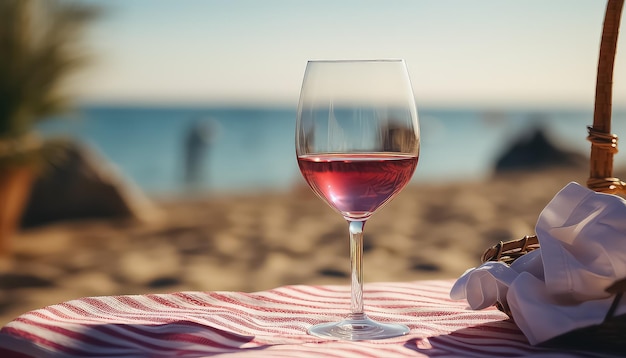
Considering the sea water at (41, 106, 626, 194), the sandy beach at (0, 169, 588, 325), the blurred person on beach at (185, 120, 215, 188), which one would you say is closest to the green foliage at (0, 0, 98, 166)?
the sea water at (41, 106, 626, 194)

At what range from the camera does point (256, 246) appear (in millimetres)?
5547

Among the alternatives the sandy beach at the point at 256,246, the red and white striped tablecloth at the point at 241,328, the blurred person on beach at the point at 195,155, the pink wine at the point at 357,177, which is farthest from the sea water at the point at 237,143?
the pink wine at the point at 357,177

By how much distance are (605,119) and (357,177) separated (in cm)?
46

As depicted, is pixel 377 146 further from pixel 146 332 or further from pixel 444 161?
pixel 444 161

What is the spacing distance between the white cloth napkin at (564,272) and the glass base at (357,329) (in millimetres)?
121

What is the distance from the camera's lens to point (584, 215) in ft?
3.68

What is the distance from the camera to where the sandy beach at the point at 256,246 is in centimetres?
452

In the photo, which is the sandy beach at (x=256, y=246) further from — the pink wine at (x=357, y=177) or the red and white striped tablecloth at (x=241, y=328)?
the pink wine at (x=357, y=177)

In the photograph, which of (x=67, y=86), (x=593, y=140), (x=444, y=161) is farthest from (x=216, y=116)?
(x=593, y=140)

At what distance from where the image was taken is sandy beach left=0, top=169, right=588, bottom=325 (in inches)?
178

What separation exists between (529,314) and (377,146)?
1.02 feet

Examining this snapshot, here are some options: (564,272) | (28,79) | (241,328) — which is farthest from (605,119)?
(28,79)

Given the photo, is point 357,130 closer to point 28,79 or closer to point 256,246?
point 256,246

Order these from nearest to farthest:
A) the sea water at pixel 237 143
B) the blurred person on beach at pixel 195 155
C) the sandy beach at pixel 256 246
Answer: the sandy beach at pixel 256 246 → the sea water at pixel 237 143 → the blurred person on beach at pixel 195 155
